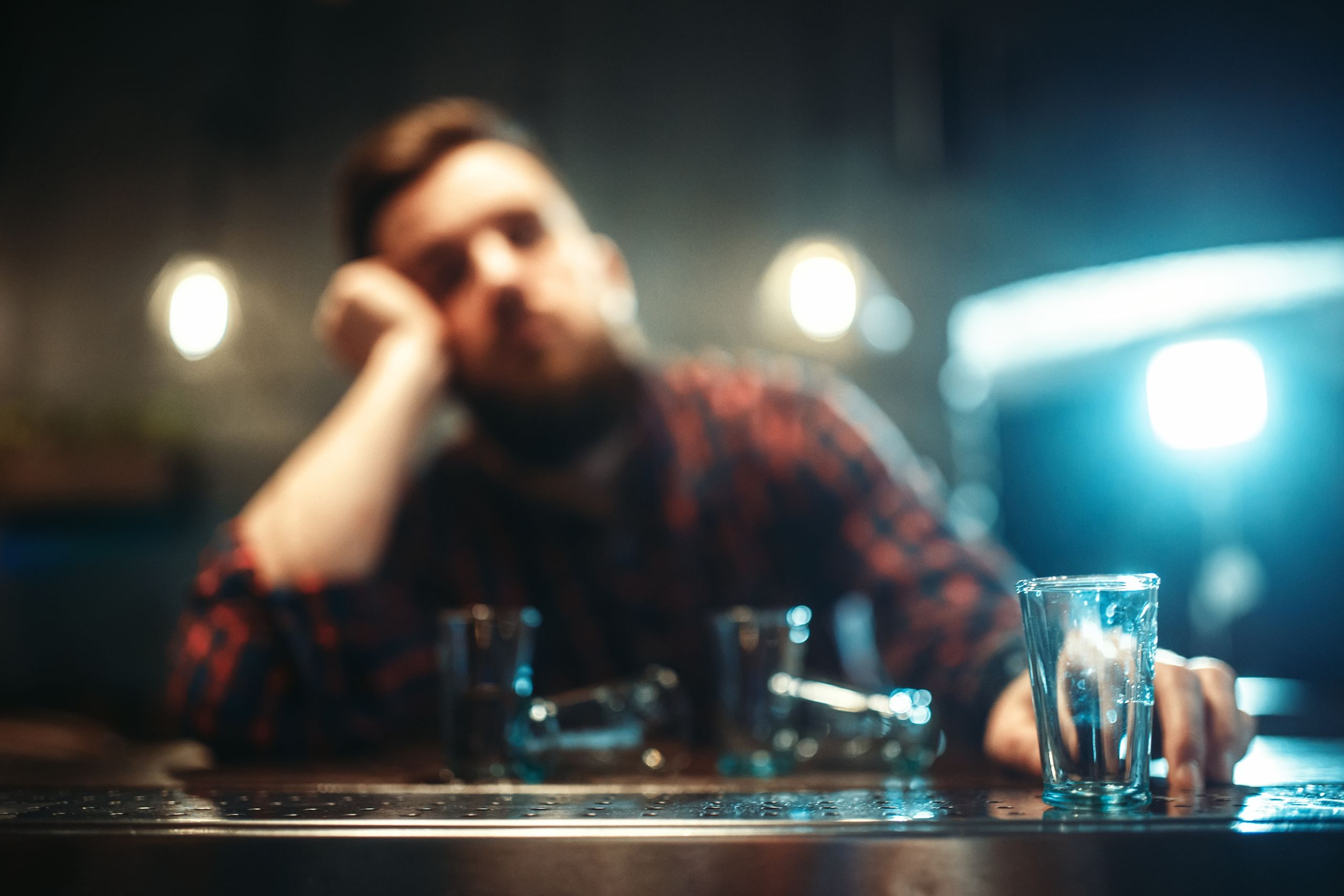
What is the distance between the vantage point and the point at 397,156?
1.50 metres

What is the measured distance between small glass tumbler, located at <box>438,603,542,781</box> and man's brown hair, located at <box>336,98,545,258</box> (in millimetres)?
904

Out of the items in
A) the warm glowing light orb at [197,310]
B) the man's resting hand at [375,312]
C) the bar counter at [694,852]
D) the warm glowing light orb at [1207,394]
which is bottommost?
the bar counter at [694,852]

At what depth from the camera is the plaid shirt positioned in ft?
3.70

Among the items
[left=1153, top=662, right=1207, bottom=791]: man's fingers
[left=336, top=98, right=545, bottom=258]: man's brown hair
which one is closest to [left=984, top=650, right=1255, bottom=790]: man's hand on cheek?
[left=1153, top=662, right=1207, bottom=791]: man's fingers

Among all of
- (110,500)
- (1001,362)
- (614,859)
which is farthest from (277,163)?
(614,859)

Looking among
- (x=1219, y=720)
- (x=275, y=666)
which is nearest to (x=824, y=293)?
(x=275, y=666)

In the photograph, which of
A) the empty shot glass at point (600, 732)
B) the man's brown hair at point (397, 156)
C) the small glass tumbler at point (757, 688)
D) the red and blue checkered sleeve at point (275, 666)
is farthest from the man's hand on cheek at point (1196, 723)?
the man's brown hair at point (397, 156)

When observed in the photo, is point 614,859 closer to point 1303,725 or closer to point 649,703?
point 649,703

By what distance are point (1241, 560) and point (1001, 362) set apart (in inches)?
34.5

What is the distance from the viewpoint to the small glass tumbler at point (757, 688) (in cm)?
80

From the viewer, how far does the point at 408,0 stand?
11.1 ft

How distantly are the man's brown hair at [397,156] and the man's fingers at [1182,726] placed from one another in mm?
1186

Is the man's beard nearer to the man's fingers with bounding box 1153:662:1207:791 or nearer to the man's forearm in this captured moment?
the man's forearm

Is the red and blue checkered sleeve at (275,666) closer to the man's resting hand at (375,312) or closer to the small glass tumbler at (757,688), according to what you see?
the man's resting hand at (375,312)
